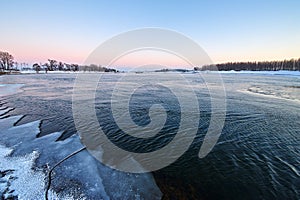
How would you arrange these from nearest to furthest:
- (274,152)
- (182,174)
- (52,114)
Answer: (182,174)
(274,152)
(52,114)

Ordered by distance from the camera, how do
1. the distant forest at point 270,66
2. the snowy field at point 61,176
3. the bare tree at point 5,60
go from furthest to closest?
the distant forest at point 270,66
the bare tree at point 5,60
the snowy field at point 61,176

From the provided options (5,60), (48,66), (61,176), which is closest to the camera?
(61,176)

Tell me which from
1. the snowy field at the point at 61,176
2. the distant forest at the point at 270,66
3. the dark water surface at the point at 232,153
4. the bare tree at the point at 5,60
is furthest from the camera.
Result: the distant forest at the point at 270,66

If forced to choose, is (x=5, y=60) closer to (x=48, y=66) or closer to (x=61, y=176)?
(x=48, y=66)

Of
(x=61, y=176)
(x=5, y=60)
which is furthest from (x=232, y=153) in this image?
Answer: (x=5, y=60)

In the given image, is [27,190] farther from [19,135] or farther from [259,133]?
[259,133]

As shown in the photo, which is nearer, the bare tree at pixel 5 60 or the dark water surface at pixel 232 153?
the dark water surface at pixel 232 153

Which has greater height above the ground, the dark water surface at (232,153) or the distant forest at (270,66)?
the distant forest at (270,66)

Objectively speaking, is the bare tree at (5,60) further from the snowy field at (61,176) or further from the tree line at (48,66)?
the snowy field at (61,176)

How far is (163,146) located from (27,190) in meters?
4.41

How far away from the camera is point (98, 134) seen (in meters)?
7.41

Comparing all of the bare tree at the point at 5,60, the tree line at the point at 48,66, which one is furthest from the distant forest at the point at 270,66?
the bare tree at the point at 5,60

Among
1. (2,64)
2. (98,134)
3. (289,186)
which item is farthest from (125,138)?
(2,64)

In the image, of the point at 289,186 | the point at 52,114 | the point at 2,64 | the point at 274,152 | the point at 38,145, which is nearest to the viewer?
the point at 289,186
